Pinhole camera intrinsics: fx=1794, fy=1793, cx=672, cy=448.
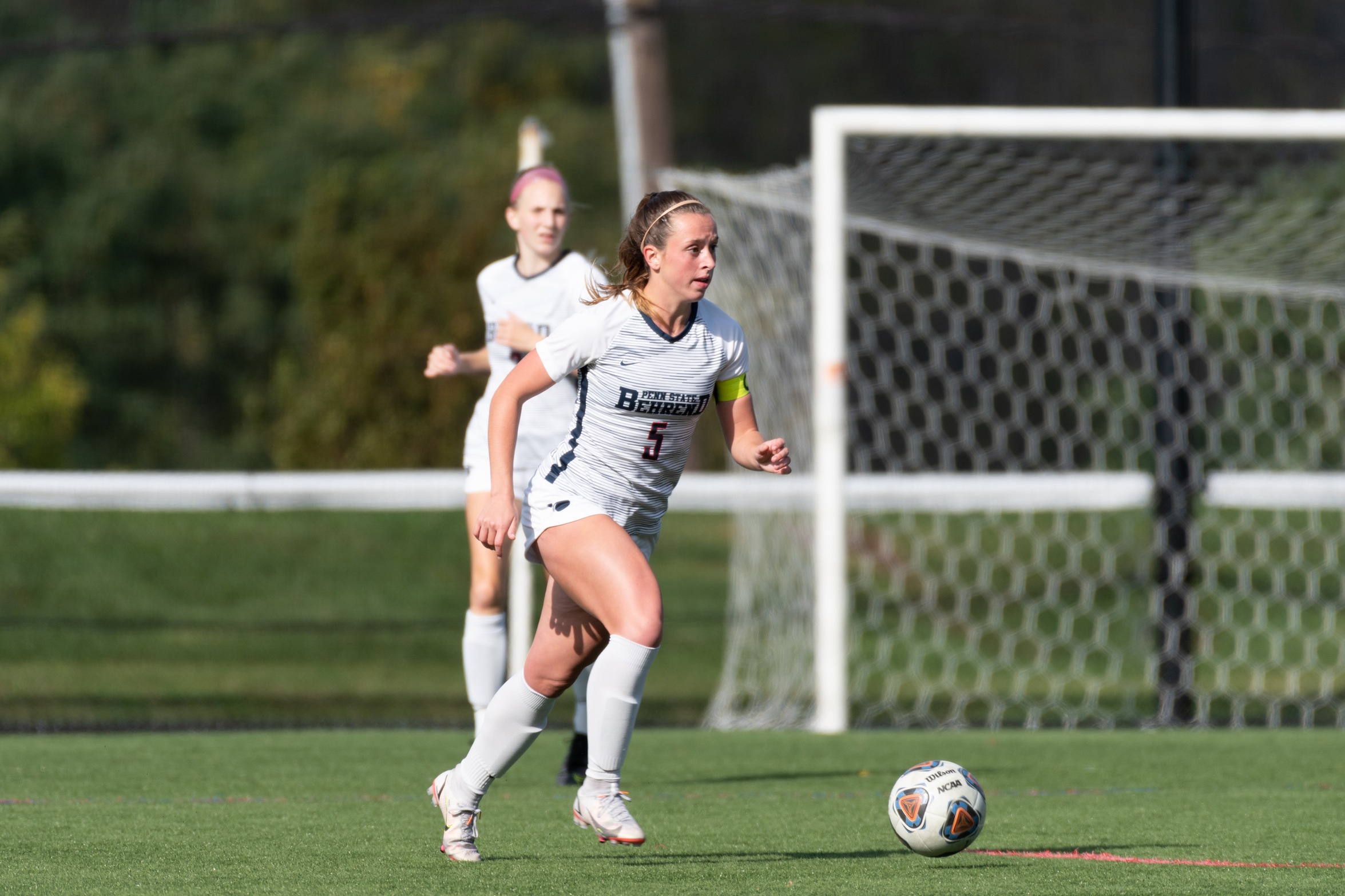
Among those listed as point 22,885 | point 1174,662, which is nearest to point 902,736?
point 1174,662

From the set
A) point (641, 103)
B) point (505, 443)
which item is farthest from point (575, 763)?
point (641, 103)

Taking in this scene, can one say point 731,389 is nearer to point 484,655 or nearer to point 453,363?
point 453,363

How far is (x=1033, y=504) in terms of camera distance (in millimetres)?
12250

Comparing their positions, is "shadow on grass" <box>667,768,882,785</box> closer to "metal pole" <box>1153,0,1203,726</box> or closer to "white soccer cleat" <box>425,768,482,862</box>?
"white soccer cleat" <box>425,768,482,862</box>

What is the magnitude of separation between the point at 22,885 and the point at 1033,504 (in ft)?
30.0

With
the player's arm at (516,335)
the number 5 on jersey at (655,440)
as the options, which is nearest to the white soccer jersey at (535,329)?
the player's arm at (516,335)

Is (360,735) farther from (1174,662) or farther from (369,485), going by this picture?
(369,485)

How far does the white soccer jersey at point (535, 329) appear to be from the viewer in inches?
235

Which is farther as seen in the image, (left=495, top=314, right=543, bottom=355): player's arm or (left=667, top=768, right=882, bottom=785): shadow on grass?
(left=667, top=768, right=882, bottom=785): shadow on grass

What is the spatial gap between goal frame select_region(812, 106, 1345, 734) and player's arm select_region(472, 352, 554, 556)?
360 centimetres

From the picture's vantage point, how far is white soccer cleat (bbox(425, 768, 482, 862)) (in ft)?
14.2

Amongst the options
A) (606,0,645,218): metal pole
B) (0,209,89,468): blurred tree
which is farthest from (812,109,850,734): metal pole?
(0,209,89,468): blurred tree

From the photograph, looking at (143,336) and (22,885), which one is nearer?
(22,885)

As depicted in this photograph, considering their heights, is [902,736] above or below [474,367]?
below
